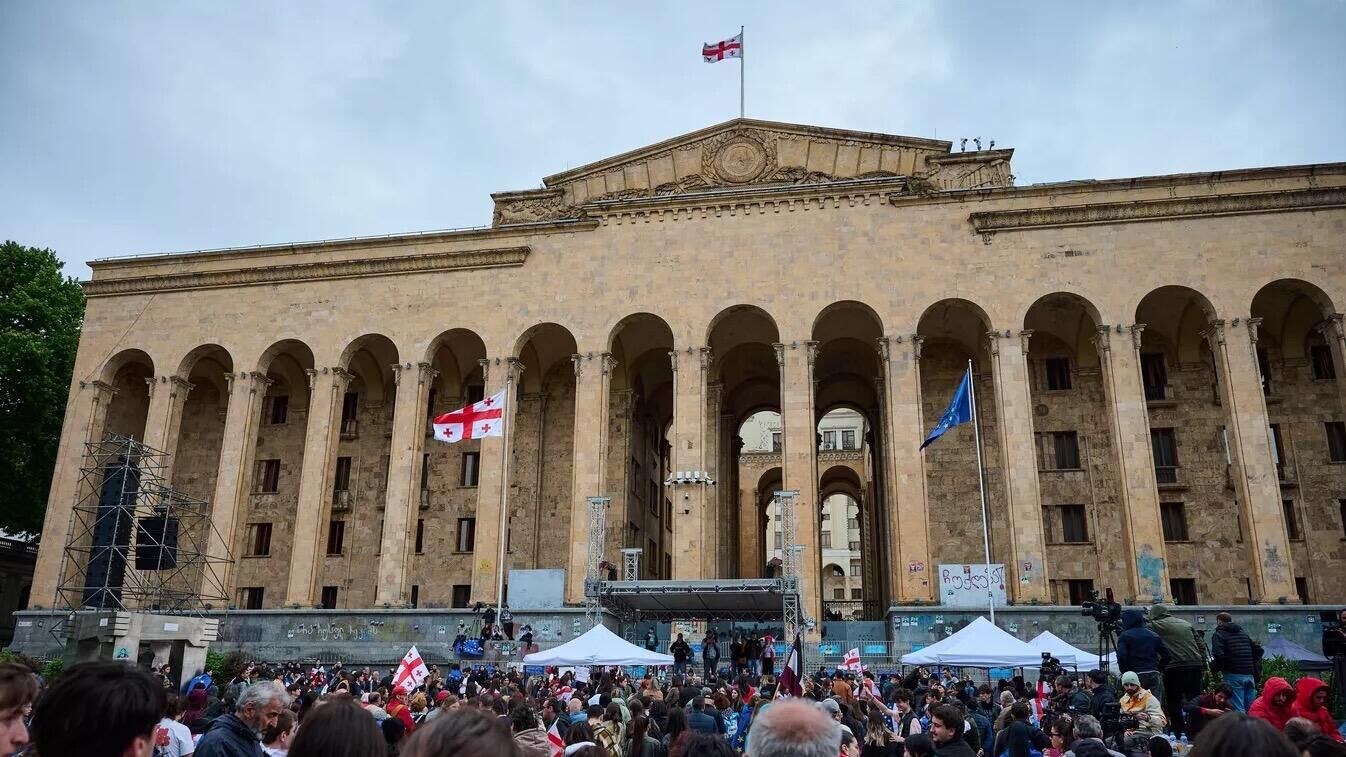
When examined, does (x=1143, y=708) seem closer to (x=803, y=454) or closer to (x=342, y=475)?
(x=803, y=454)

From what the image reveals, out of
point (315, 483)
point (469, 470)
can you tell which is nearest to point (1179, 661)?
point (315, 483)

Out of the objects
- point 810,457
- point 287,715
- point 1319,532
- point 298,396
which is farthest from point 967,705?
point 298,396

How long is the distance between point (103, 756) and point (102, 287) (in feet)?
133

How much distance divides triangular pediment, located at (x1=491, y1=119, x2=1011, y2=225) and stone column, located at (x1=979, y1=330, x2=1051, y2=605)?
6.53 meters

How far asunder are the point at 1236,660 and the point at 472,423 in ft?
71.8

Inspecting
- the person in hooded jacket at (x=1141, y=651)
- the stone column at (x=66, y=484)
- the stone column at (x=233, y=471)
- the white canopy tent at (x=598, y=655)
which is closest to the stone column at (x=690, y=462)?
the white canopy tent at (x=598, y=655)

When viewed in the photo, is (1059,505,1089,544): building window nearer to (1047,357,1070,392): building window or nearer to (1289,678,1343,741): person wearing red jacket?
(1047,357,1070,392): building window

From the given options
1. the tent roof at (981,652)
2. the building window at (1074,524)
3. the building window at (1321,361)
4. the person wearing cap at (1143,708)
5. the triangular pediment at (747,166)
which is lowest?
the person wearing cap at (1143,708)

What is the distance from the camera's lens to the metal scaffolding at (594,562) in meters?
28.1

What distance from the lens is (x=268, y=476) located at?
130 feet

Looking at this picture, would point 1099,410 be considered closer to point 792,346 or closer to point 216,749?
point 792,346

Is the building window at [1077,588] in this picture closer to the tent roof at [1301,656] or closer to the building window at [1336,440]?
the tent roof at [1301,656]

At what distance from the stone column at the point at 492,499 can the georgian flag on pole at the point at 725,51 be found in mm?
13577

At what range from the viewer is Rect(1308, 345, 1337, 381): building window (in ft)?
109
